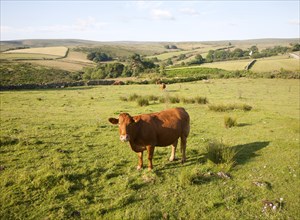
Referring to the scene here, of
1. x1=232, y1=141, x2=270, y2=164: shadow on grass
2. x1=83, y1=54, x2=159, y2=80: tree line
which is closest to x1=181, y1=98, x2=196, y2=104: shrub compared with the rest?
x1=232, y1=141, x2=270, y2=164: shadow on grass

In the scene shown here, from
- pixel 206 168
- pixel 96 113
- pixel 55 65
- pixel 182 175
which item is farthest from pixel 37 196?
pixel 55 65

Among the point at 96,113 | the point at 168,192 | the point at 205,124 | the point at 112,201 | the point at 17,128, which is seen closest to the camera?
the point at 112,201

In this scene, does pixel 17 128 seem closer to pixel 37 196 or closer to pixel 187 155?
pixel 37 196

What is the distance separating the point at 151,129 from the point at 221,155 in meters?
2.81

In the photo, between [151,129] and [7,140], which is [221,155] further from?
[7,140]

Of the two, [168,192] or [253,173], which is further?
[253,173]

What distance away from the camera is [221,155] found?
9.54 metres

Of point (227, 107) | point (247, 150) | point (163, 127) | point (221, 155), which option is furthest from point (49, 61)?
point (221, 155)

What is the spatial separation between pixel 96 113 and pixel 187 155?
10.2 metres

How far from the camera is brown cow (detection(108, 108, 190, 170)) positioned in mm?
8039

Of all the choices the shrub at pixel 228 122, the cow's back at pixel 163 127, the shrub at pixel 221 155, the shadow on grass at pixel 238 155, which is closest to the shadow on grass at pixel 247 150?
the shadow on grass at pixel 238 155

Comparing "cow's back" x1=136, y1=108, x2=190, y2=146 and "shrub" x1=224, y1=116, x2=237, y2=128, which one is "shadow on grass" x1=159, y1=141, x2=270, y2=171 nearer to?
"cow's back" x1=136, y1=108, x2=190, y2=146

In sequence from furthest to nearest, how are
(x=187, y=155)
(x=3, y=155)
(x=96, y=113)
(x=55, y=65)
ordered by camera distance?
(x=55, y=65), (x=96, y=113), (x=187, y=155), (x=3, y=155)

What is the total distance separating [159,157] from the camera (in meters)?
10.1
